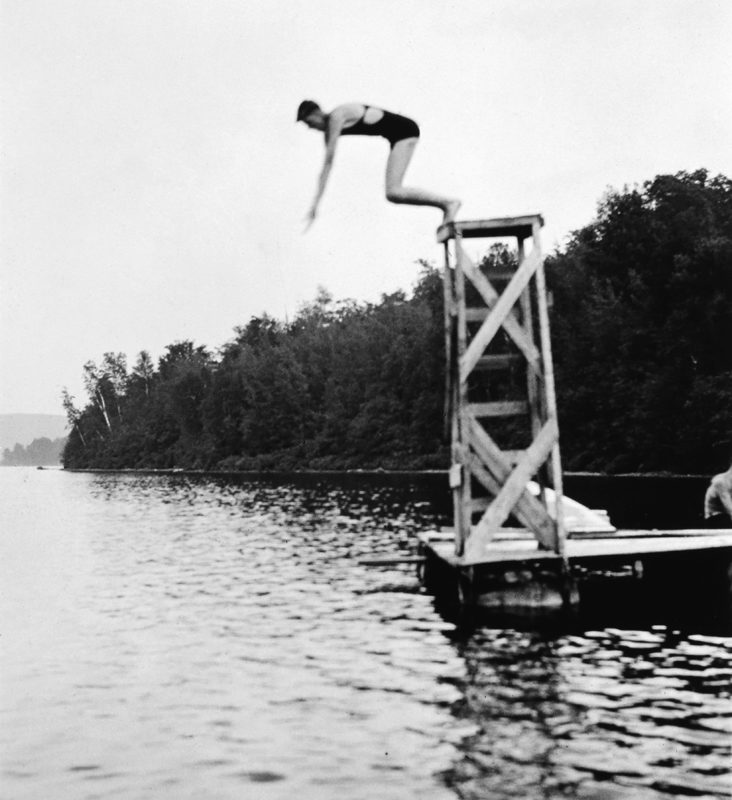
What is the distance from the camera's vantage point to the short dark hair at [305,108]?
35.7ft

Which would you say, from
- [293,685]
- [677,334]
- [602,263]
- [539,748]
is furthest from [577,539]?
[602,263]

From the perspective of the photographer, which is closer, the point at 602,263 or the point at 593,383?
the point at 602,263

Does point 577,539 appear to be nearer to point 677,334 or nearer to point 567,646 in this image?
point 567,646

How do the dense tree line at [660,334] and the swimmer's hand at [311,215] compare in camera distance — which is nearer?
the swimmer's hand at [311,215]

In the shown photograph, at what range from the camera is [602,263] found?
73312mm

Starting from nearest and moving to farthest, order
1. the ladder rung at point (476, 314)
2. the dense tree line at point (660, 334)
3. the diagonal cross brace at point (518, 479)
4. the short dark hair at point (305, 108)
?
1. the short dark hair at point (305, 108)
2. the diagonal cross brace at point (518, 479)
3. the ladder rung at point (476, 314)
4. the dense tree line at point (660, 334)

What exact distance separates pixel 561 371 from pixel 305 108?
76.7 meters

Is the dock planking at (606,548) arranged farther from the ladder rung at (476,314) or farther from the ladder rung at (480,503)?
the ladder rung at (476,314)

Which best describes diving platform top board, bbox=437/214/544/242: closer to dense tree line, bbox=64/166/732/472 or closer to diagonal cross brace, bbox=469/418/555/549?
diagonal cross brace, bbox=469/418/555/549

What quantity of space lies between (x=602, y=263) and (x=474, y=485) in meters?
19.4

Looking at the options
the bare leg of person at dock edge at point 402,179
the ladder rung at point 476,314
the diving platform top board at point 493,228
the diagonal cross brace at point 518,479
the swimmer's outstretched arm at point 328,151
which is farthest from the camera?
the ladder rung at point 476,314

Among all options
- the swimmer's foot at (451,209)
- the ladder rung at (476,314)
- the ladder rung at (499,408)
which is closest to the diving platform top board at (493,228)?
the swimmer's foot at (451,209)

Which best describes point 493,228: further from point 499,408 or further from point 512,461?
point 512,461

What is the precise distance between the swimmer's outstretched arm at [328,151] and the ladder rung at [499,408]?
6.43m
